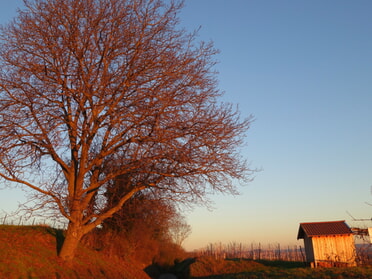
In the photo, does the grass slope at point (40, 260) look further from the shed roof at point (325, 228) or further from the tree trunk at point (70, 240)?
the shed roof at point (325, 228)

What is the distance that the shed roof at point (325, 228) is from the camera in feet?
104

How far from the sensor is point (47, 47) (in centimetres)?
1166

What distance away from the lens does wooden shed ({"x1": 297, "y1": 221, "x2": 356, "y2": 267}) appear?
30516mm

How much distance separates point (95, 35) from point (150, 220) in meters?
13.9

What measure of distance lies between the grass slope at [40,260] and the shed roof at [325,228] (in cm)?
2237

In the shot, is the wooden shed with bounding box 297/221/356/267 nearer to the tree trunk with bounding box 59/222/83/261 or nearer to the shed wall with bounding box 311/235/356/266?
the shed wall with bounding box 311/235/356/266

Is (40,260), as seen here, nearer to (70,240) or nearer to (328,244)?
(70,240)

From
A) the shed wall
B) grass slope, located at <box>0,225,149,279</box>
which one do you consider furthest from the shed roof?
grass slope, located at <box>0,225,149,279</box>

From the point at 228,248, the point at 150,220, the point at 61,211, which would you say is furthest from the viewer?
the point at 228,248

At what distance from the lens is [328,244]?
31.5 meters

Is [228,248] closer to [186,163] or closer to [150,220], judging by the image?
[150,220]

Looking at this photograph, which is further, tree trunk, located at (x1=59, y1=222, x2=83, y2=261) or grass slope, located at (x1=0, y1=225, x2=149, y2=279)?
tree trunk, located at (x1=59, y1=222, x2=83, y2=261)

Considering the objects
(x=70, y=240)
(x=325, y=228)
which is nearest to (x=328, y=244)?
(x=325, y=228)

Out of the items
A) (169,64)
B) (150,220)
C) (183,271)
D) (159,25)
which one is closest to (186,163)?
(169,64)
